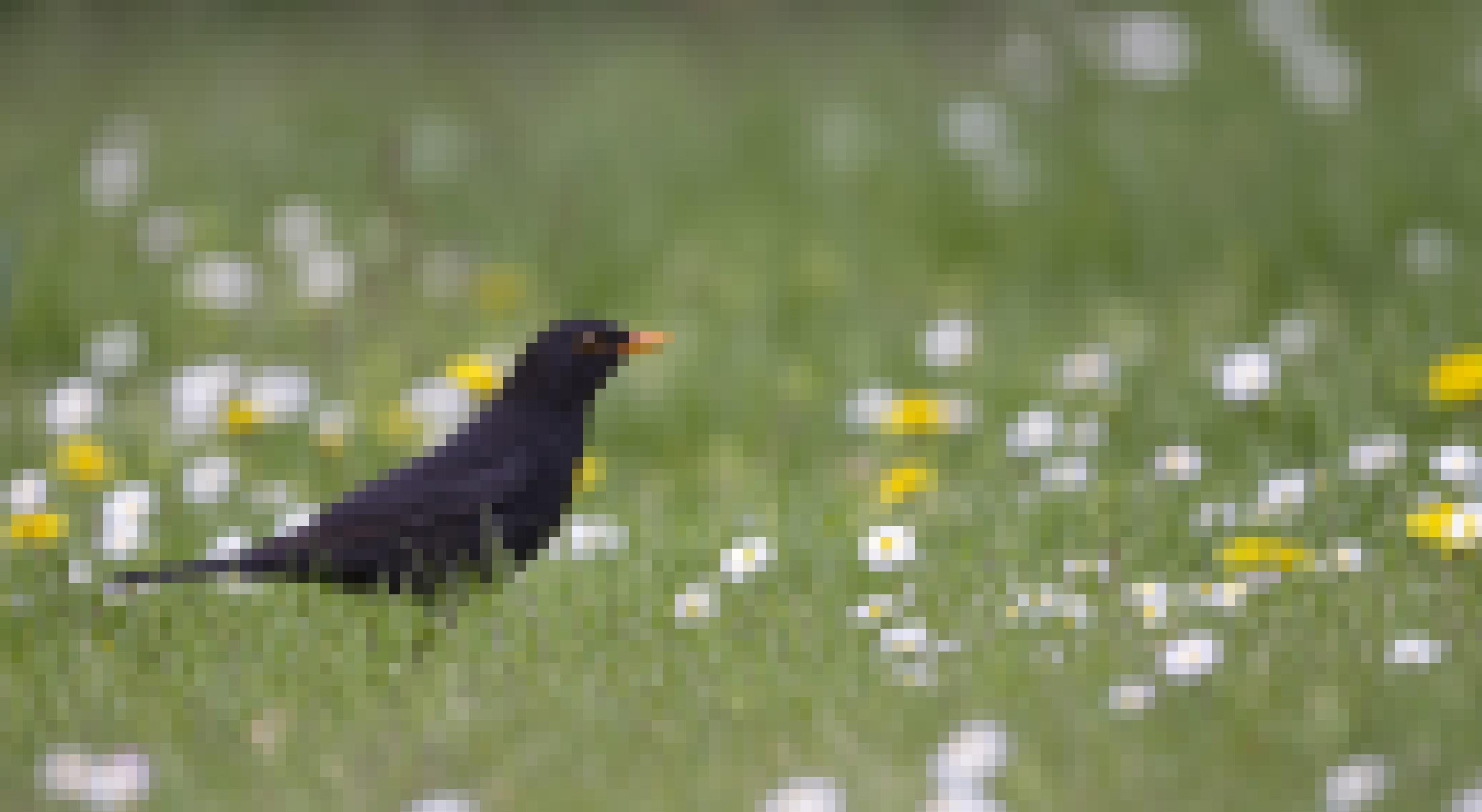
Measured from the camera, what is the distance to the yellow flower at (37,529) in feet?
11.6

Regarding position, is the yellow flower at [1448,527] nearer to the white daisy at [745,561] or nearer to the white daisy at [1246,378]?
the white daisy at [1246,378]

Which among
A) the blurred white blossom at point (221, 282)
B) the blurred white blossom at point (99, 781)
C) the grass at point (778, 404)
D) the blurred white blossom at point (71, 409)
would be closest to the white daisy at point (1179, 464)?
the grass at point (778, 404)

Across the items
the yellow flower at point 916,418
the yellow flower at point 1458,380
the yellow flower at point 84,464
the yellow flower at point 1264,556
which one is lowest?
the yellow flower at point 1264,556

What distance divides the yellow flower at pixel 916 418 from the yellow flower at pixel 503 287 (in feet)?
5.04

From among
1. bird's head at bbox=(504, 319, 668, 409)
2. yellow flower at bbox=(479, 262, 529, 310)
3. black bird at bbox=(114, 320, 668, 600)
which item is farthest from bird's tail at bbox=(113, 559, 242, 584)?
yellow flower at bbox=(479, 262, 529, 310)

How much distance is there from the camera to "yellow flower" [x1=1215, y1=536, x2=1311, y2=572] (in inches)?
121

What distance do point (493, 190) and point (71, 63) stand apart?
220cm

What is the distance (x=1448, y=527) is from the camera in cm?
303

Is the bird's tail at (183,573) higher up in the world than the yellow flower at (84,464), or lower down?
lower down

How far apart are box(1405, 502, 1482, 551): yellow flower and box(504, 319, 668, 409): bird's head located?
1459mm

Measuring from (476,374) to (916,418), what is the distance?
3.64 feet

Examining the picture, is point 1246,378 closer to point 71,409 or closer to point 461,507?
point 461,507

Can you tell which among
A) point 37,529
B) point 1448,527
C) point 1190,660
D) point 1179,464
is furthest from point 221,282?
point 1448,527

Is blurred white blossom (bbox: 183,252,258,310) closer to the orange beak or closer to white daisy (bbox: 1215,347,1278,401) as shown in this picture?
the orange beak
